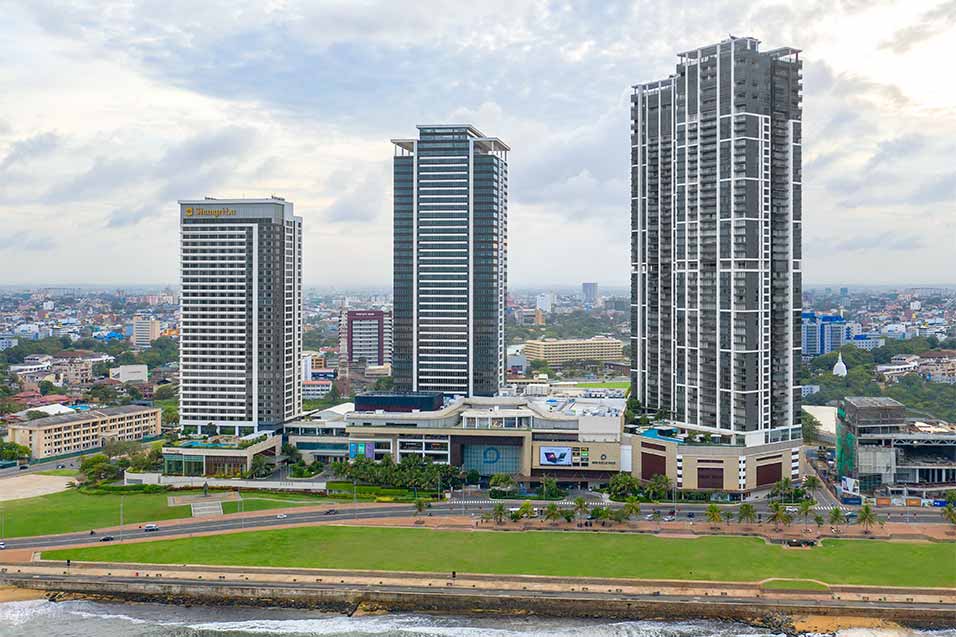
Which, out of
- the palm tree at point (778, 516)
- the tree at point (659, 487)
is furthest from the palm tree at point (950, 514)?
the tree at point (659, 487)

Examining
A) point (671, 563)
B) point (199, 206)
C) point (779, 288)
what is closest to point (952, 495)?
point (779, 288)

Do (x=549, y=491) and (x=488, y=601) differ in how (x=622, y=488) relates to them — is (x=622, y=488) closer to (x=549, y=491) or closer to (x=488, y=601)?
(x=549, y=491)

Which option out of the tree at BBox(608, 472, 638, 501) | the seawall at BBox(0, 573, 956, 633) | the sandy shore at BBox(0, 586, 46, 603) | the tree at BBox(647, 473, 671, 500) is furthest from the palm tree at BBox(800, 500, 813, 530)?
the sandy shore at BBox(0, 586, 46, 603)

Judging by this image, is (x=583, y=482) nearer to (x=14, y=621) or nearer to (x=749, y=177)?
(x=749, y=177)

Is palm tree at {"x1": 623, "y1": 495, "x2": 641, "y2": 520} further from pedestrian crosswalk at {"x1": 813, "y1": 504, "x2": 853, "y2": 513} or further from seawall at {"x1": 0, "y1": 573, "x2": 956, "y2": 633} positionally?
pedestrian crosswalk at {"x1": 813, "y1": 504, "x2": 853, "y2": 513}

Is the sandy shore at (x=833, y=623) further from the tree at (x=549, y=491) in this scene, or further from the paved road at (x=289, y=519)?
the tree at (x=549, y=491)
